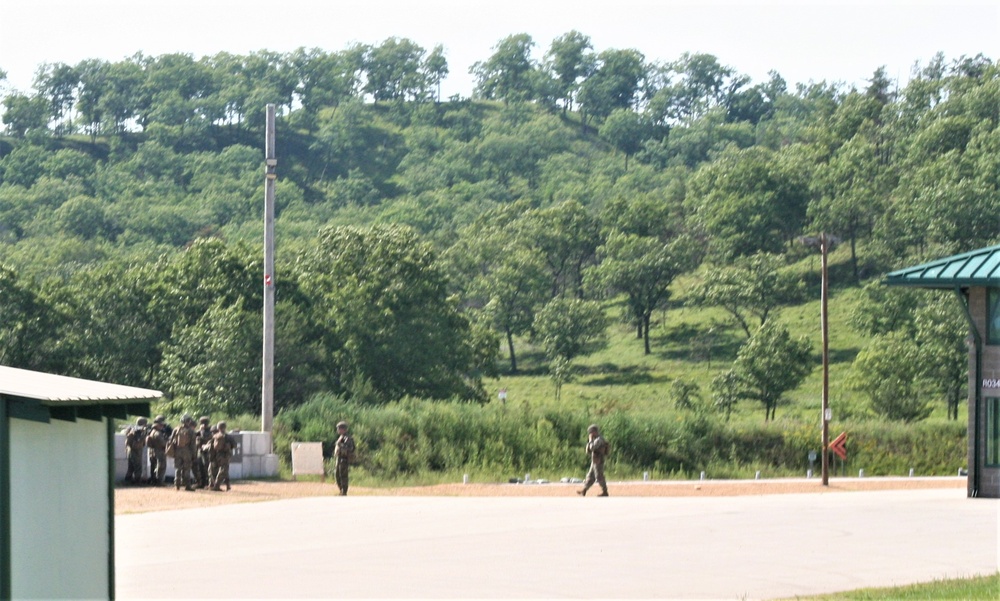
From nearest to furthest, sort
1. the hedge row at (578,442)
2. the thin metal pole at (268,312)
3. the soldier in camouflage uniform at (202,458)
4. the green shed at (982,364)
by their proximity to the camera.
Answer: the green shed at (982,364) → the soldier in camouflage uniform at (202,458) → the thin metal pole at (268,312) → the hedge row at (578,442)

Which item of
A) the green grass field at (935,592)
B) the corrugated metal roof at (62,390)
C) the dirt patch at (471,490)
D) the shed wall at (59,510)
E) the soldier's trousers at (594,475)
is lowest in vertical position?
the dirt patch at (471,490)

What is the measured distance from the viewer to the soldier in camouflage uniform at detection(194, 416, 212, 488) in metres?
29.0

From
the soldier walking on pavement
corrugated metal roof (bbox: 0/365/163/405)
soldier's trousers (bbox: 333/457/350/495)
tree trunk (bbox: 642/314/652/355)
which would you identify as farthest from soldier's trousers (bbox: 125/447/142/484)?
tree trunk (bbox: 642/314/652/355)

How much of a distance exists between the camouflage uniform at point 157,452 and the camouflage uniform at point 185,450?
0.95m

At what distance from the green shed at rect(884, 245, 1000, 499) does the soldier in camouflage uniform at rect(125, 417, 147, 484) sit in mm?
17245

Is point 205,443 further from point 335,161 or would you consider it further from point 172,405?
point 335,161

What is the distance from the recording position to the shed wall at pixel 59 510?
10.7 meters

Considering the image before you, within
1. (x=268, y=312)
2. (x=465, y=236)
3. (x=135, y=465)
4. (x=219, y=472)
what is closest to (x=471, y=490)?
(x=219, y=472)

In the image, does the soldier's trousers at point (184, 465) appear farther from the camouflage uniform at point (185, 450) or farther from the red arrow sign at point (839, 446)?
the red arrow sign at point (839, 446)

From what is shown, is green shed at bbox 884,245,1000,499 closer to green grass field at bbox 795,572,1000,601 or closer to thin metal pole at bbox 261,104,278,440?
green grass field at bbox 795,572,1000,601

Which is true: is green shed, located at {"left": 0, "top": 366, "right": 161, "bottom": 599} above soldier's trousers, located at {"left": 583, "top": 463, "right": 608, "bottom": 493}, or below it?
above

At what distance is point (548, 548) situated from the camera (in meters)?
18.1

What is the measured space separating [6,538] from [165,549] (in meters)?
7.92

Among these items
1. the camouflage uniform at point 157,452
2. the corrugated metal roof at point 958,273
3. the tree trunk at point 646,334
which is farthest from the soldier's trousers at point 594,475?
the tree trunk at point 646,334
